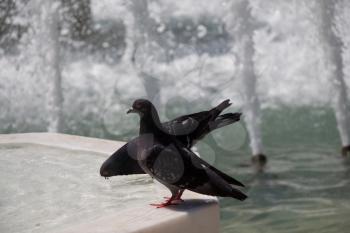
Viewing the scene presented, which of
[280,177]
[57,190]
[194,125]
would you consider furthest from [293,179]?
[194,125]

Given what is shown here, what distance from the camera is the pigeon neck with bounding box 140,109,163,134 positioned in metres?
2.91

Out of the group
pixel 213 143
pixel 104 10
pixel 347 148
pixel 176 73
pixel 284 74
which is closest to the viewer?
pixel 347 148

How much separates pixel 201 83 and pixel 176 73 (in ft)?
1.81

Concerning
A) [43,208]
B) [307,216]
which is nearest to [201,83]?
[307,216]

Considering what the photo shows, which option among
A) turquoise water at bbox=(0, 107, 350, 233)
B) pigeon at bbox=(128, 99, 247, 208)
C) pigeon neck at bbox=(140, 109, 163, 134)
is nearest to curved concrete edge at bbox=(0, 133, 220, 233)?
pigeon at bbox=(128, 99, 247, 208)

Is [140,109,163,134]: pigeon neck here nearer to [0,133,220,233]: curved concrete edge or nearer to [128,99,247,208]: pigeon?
[128,99,247,208]: pigeon

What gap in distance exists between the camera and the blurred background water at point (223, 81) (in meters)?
6.21

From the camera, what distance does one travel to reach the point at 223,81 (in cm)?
1005

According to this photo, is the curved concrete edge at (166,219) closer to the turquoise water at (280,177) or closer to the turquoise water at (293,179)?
the turquoise water at (280,177)

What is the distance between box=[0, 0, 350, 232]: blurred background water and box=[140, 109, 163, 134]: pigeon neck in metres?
2.41

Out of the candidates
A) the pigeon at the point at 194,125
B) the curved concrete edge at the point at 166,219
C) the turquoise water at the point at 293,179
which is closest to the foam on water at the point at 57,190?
the curved concrete edge at the point at 166,219

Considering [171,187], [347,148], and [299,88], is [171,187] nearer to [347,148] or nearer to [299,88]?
→ [347,148]

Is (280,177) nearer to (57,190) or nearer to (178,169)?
(57,190)

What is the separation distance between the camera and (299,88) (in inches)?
369
